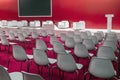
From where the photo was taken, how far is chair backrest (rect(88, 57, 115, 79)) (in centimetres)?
327

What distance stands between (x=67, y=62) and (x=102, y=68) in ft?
2.32

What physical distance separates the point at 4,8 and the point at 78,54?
51.7 feet

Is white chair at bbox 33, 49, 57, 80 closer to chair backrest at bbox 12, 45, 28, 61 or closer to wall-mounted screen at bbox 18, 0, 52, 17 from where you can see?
chair backrest at bbox 12, 45, 28, 61

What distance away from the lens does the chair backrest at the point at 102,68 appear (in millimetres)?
3270

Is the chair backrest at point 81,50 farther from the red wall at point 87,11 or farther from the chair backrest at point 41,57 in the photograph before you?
the red wall at point 87,11

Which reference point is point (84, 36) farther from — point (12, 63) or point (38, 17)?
point (38, 17)

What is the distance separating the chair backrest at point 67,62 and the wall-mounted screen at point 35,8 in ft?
42.2

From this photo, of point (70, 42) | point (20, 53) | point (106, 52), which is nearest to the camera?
point (106, 52)

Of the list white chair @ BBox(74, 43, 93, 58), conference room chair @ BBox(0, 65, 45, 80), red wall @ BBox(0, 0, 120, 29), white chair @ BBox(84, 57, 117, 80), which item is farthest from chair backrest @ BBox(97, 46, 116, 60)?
red wall @ BBox(0, 0, 120, 29)

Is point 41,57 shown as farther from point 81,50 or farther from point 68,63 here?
point 81,50

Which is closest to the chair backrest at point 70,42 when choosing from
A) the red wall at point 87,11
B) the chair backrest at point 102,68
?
the chair backrest at point 102,68

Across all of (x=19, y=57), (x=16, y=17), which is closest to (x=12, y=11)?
(x=16, y=17)

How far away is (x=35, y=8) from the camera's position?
55.5 feet

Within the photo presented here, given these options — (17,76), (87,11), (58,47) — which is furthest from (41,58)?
(87,11)
